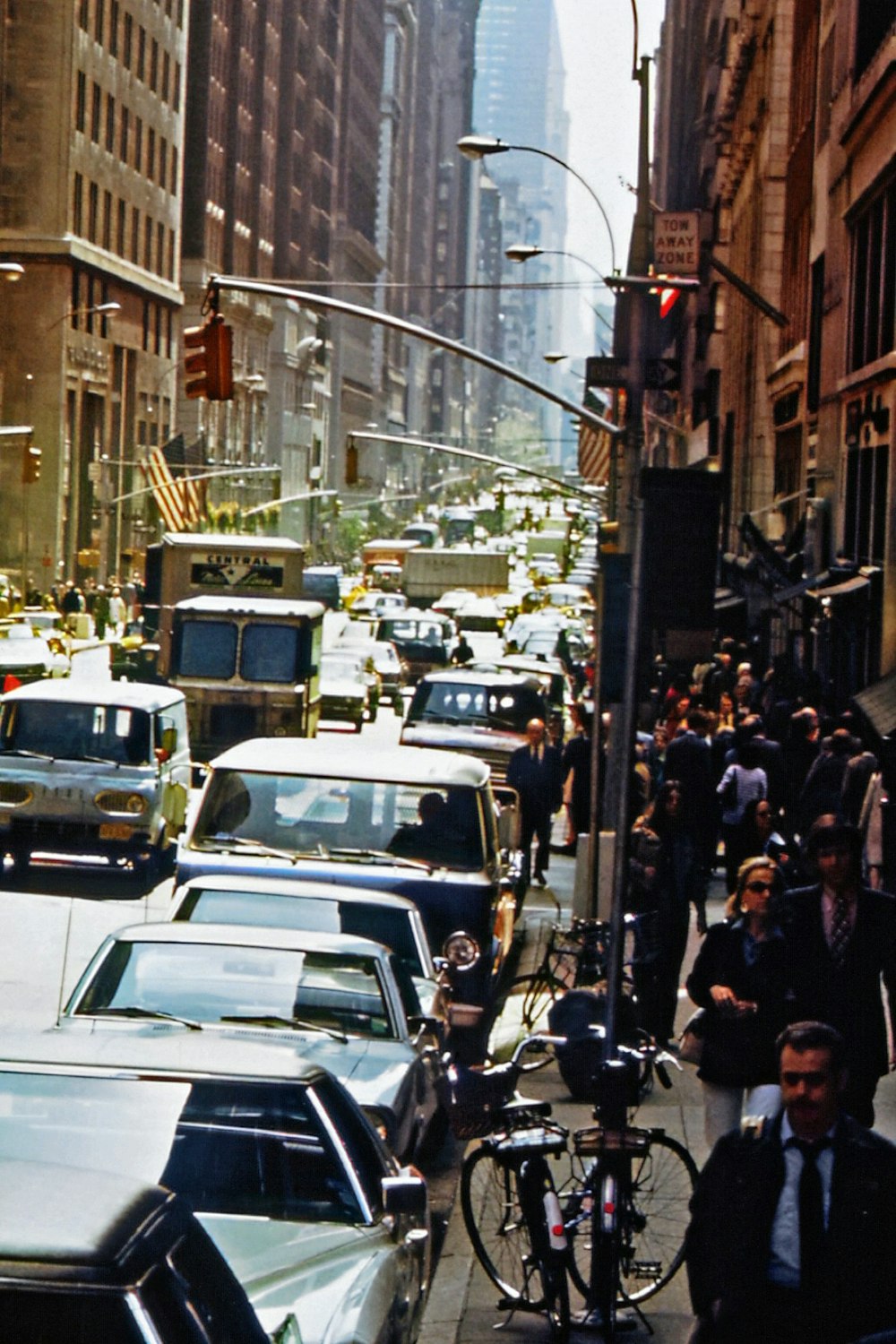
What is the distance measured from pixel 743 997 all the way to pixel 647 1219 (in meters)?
1.07

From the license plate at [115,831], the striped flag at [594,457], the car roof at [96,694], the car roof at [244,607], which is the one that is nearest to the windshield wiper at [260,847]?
the license plate at [115,831]

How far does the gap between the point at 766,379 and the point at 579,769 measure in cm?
2718

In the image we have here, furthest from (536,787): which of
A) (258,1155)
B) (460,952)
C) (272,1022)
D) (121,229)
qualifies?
(121,229)

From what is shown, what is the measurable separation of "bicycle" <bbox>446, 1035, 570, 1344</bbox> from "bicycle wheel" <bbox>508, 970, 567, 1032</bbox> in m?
4.31

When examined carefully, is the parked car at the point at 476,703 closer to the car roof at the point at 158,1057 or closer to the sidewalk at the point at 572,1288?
the sidewalk at the point at 572,1288

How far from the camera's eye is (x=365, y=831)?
1485 centimetres

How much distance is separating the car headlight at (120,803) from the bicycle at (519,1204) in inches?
479

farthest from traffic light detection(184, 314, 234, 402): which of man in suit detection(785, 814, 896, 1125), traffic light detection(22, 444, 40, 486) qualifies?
traffic light detection(22, 444, 40, 486)

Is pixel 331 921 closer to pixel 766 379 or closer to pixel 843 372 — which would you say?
pixel 843 372

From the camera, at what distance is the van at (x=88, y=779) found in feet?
71.1

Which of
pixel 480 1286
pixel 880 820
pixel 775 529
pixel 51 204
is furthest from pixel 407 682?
pixel 480 1286

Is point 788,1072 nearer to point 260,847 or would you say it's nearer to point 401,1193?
point 401,1193

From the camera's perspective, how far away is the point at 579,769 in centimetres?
2338

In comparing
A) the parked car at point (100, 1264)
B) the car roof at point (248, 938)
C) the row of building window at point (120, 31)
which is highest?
the row of building window at point (120, 31)
